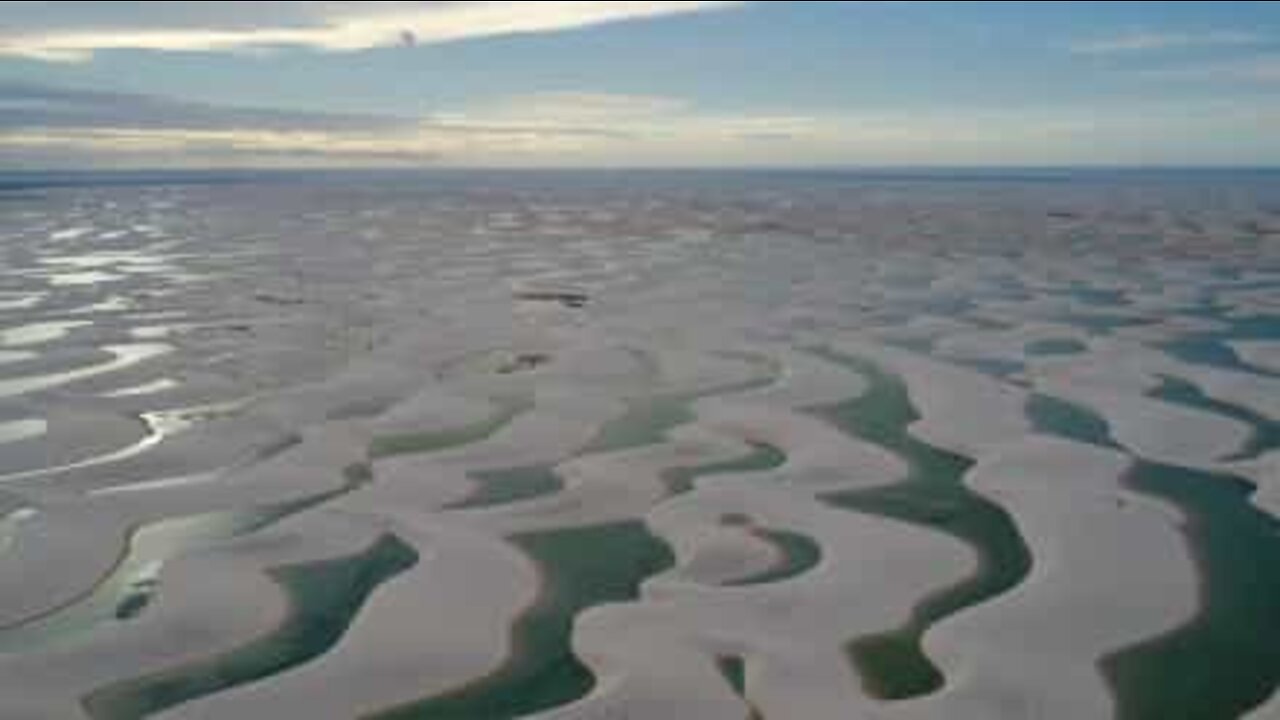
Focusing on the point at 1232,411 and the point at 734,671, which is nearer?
the point at 734,671

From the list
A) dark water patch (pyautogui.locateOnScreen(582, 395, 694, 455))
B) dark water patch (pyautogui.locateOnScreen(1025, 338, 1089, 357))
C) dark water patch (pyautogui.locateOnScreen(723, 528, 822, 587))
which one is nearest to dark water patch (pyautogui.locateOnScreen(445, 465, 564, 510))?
dark water patch (pyautogui.locateOnScreen(582, 395, 694, 455))

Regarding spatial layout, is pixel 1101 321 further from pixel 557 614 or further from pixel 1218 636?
pixel 557 614

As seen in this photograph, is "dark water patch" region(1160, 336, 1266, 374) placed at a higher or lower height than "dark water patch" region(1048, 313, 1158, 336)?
higher

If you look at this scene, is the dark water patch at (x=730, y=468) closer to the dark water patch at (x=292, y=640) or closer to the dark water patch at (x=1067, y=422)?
the dark water patch at (x=292, y=640)

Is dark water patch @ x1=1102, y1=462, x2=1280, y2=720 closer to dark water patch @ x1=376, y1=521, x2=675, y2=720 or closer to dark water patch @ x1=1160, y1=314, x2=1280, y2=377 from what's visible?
dark water patch @ x1=376, y1=521, x2=675, y2=720

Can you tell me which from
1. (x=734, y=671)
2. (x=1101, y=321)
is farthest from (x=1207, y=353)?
(x=734, y=671)

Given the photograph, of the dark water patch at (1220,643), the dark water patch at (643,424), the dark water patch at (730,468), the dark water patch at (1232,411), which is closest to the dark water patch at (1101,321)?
the dark water patch at (1232,411)
